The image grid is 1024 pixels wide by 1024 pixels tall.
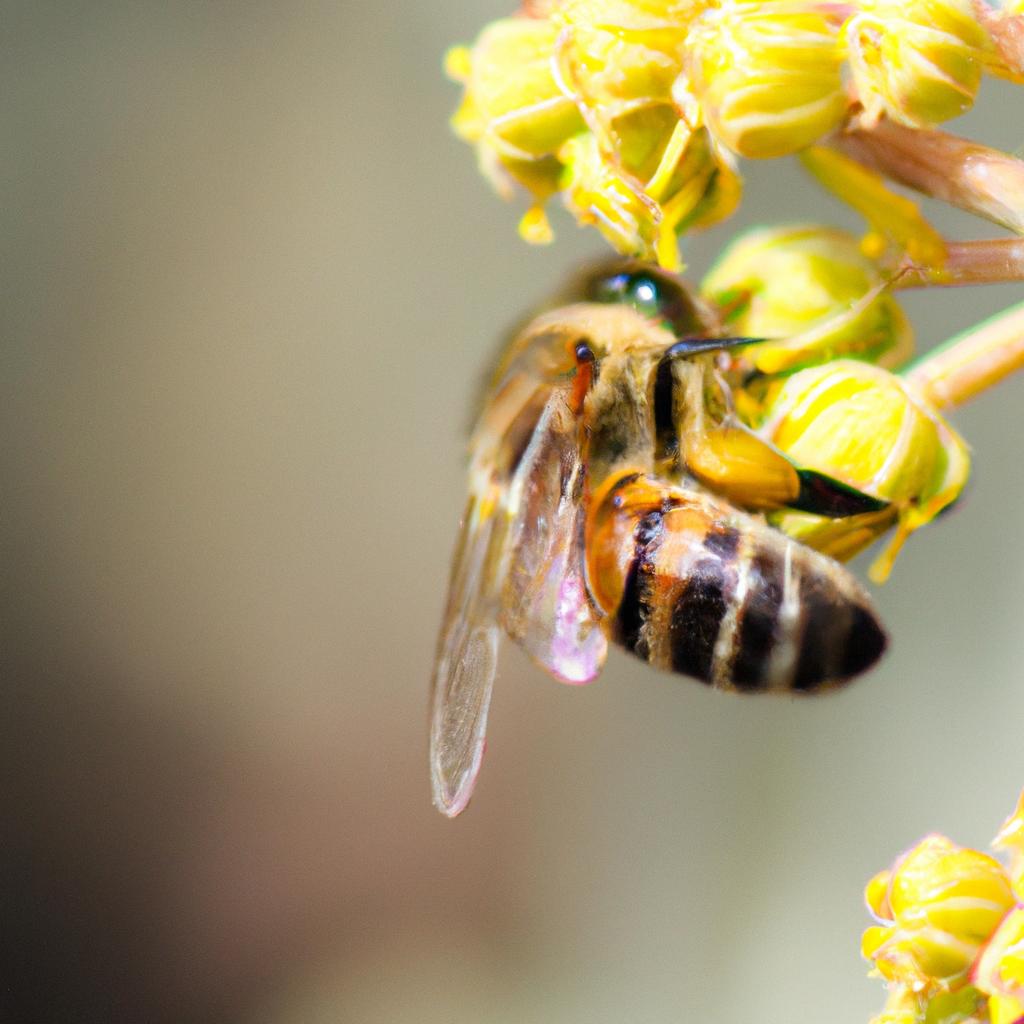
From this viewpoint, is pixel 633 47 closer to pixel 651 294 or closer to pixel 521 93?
pixel 521 93

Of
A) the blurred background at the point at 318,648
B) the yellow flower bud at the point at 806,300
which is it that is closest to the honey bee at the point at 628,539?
the yellow flower bud at the point at 806,300

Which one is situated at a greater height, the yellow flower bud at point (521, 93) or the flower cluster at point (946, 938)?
the yellow flower bud at point (521, 93)

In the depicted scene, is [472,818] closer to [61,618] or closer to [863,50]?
[61,618]

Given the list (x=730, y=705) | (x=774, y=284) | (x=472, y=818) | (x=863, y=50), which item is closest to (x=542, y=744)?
(x=472, y=818)

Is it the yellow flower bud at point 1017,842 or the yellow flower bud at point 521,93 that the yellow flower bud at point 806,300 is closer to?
the yellow flower bud at point 521,93

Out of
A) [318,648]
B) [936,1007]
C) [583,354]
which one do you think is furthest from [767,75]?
[318,648]
